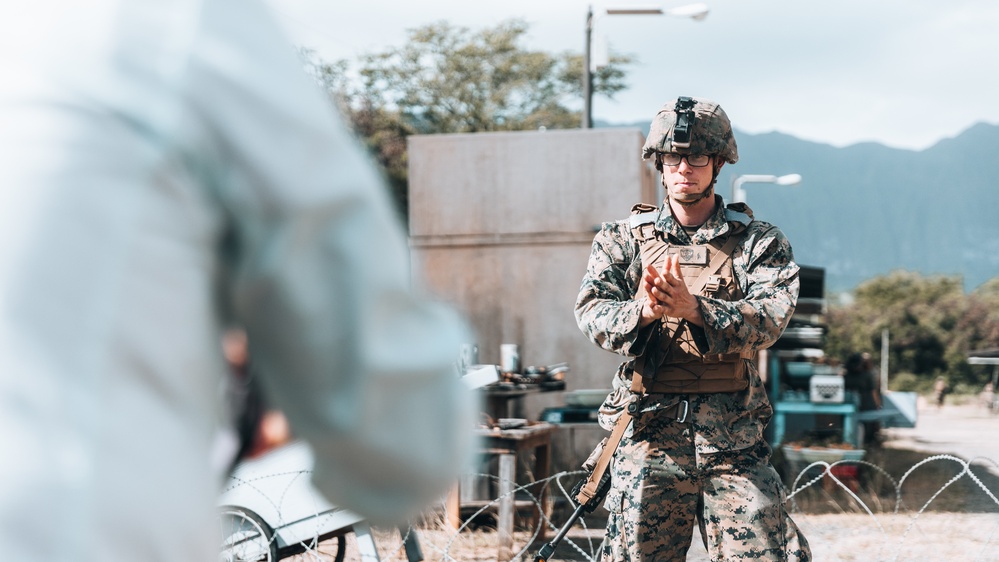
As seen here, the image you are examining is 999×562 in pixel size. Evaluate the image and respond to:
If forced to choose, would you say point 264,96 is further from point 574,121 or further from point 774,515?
point 574,121

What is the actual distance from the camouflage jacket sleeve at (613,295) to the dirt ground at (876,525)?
48.7 inches

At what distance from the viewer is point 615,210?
31.8 ft

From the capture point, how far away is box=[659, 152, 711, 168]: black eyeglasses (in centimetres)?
358

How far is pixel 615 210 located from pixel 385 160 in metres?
21.3

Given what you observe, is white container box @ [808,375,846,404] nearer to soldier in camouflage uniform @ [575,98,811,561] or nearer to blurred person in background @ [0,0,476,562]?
soldier in camouflage uniform @ [575,98,811,561]

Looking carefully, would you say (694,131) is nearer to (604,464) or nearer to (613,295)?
(613,295)

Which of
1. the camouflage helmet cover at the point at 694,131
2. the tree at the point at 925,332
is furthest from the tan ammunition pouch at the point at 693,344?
the tree at the point at 925,332

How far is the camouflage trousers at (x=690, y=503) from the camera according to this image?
3.31 m

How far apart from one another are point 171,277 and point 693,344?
2.71m

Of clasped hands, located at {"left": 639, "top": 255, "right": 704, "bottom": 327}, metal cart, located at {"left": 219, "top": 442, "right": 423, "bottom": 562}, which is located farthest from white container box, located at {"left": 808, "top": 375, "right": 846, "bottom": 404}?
clasped hands, located at {"left": 639, "top": 255, "right": 704, "bottom": 327}

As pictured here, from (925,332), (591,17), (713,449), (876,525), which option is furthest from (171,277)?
(925,332)

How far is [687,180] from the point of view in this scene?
11.8 ft

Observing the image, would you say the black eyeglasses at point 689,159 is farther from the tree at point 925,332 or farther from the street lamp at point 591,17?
the tree at point 925,332

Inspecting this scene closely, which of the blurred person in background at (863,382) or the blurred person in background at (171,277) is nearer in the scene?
the blurred person in background at (171,277)
